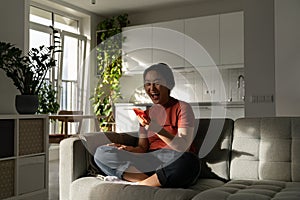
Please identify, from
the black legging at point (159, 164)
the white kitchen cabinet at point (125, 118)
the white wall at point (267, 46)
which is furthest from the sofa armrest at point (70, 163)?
the white kitchen cabinet at point (125, 118)

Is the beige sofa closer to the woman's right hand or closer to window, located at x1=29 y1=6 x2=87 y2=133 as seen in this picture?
the woman's right hand

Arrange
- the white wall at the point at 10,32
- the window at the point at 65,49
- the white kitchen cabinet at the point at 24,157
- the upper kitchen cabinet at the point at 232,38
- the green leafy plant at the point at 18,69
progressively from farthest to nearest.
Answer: the window at the point at 65,49
the upper kitchen cabinet at the point at 232,38
the white wall at the point at 10,32
the green leafy plant at the point at 18,69
the white kitchen cabinet at the point at 24,157

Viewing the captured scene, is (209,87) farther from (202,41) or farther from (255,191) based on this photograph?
(255,191)

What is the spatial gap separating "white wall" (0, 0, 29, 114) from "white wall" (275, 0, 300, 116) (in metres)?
2.80

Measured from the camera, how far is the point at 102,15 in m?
7.28

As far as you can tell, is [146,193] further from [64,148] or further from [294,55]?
[294,55]

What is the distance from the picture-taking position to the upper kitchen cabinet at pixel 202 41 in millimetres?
5843

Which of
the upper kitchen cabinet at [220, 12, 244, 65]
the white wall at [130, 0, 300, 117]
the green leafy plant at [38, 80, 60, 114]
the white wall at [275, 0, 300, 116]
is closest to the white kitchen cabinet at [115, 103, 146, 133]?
the green leafy plant at [38, 80, 60, 114]

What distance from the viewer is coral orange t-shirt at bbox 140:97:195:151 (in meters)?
2.25

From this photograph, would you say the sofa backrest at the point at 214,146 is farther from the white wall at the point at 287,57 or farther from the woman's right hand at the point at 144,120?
the white wall at the point at 287,57

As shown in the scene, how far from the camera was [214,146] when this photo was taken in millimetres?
2346

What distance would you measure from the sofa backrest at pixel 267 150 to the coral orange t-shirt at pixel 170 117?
1.20 feet

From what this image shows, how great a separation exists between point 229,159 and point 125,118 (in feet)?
13.0

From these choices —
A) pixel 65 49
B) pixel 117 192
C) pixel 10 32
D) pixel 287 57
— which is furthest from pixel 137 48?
pixel 117 192
